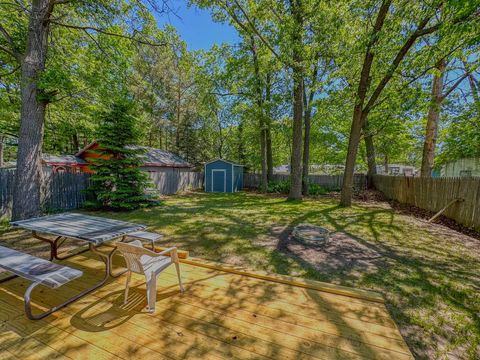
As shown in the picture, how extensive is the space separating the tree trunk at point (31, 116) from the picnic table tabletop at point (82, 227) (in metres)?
2.77

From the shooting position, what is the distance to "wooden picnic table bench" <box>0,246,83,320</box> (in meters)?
1.96

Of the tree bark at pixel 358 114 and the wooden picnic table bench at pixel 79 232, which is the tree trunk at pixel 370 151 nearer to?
the tree bark at pixel 358 114

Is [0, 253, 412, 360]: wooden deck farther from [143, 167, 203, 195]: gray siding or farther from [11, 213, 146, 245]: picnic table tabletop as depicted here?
[143, 167, 203, 195]: gray siding

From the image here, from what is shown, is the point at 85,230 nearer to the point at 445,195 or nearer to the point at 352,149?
the point at 352,149

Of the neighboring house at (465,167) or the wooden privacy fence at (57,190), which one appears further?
the neighboring house at (465,167)

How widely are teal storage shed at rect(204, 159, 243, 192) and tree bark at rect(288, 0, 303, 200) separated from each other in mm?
5868

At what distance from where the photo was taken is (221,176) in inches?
619

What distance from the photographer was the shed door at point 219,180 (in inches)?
616

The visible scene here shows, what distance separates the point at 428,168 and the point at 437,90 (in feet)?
10.1

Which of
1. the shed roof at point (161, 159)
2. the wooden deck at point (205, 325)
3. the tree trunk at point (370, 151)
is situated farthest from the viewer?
the shed roof at point (161, 159)

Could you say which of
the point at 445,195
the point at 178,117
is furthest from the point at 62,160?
the point at 445,195

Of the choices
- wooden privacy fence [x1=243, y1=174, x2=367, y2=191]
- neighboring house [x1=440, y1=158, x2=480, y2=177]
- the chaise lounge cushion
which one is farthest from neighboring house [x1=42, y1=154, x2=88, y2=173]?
neighboring house [x1=440, y1=158, x2=480, y2=177]

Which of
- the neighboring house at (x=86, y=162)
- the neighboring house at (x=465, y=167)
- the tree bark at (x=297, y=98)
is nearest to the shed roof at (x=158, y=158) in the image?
the neighboring house at (x=86, y=162)

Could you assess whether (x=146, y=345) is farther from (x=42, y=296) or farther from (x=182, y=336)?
(x=42, y=296)
